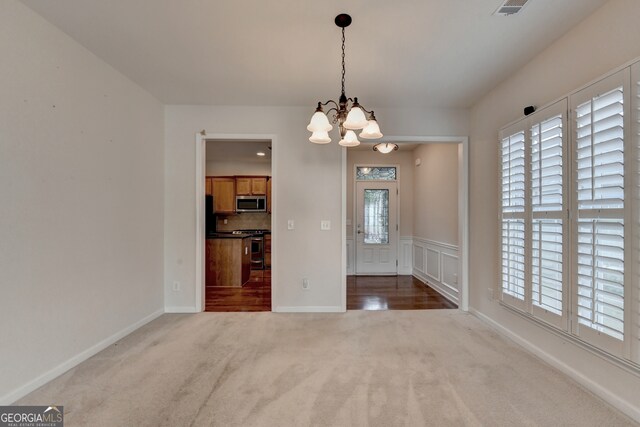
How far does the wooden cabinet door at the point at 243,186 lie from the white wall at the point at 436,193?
3.91 meters

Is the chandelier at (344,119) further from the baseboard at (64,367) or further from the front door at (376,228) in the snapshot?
the front door at (376,228)

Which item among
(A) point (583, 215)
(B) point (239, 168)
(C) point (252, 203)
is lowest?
(A) point (583, 215)

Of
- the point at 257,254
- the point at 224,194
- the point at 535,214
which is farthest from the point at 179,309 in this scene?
the point at 535,214

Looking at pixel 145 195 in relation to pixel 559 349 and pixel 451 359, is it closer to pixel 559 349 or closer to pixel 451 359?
pixel 451 359

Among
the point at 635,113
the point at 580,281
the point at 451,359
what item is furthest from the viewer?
the point at 451,359

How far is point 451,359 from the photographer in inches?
96.5

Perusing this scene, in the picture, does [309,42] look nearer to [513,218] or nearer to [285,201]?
[285,201]

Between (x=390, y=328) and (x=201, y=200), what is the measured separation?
2810 mm

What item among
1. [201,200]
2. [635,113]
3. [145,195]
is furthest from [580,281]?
[145,195]

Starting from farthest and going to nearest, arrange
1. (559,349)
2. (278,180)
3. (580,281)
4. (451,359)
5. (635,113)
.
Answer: (278,180) < (451,359) < (559,349) < (580,281) < (635,113)

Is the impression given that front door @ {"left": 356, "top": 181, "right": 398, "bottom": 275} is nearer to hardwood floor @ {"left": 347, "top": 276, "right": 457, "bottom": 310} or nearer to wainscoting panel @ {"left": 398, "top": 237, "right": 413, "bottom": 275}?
wainscoting panel @ {"left": 398, "top": 237, "right": 413, "bottom": 275}

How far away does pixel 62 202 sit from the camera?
222cm

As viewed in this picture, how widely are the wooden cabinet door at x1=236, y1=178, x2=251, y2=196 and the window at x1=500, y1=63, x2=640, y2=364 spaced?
5.61 meters

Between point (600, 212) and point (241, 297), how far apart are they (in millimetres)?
4199
